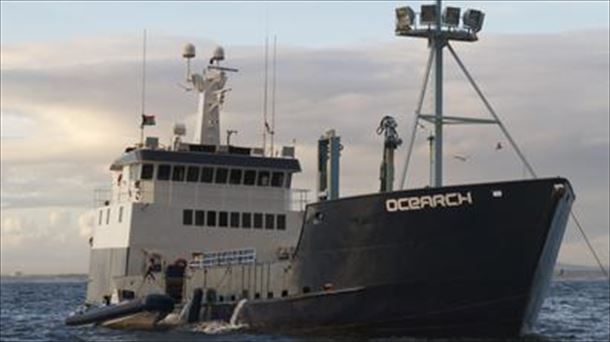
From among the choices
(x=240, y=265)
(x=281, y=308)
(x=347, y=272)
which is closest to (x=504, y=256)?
(x=347, y=272)

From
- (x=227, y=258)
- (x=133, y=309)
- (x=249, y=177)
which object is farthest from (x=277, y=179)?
(x=133, y=309)

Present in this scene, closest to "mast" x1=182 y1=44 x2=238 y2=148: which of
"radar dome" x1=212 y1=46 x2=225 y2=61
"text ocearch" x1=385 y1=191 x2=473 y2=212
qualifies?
"radar dome" x1=212 y1=46 x2=225 y2=61

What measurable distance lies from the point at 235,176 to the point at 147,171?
279 centimetres

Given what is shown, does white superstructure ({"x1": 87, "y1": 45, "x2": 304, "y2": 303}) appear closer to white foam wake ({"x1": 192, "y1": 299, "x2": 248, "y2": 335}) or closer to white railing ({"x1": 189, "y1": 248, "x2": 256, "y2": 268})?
white railing ({"x1": 189, "y1": 248, "x2": 256, "y2": 268})

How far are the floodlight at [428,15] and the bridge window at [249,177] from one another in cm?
940

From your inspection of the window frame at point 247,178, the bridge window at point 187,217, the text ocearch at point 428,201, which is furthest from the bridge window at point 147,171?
the text ocearch at point 428,201

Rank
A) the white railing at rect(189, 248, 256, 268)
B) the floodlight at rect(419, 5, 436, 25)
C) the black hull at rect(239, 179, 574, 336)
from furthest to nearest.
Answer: the white railing at rect(189, 248, 256, 268)
the floodlight at rect(419, 5, 436, 25)
the black hull at rect(239, 179, 574, 336)

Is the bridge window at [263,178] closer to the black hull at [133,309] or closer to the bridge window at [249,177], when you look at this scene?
the bridge window at [249,177]

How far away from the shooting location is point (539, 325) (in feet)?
121

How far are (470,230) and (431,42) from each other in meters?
5.87

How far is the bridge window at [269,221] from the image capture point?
3616 centimetres

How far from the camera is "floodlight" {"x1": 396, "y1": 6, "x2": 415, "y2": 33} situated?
29.2 meters

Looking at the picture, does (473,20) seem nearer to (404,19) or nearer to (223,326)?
(404,19)

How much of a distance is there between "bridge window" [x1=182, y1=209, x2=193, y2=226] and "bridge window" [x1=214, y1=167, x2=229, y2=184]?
1.30 m
